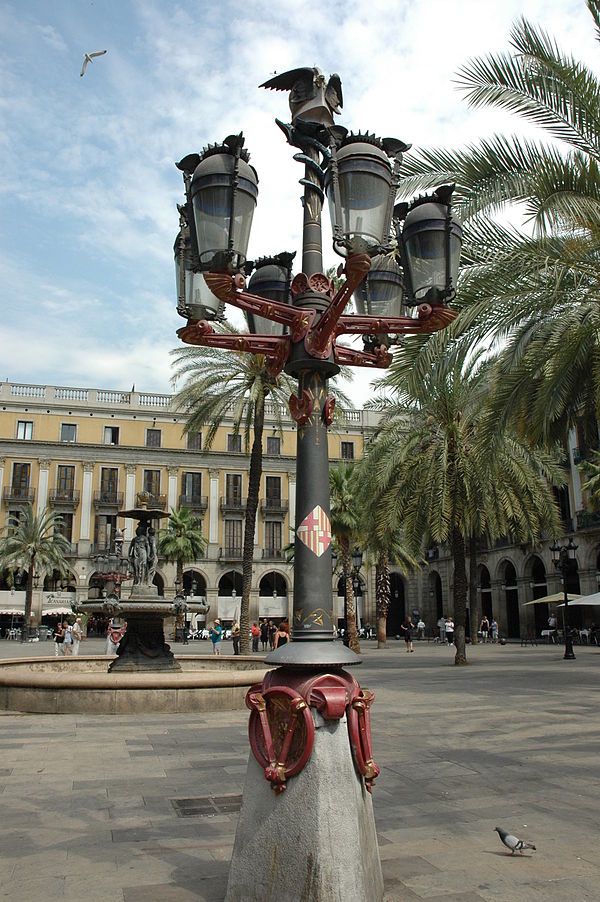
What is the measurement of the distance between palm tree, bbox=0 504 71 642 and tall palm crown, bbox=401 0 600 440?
3910 centimetres

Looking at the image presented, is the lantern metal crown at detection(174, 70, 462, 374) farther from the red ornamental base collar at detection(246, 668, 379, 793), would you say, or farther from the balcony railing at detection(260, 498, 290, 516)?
the balcony railing at detection(260, 498, 290, 516)

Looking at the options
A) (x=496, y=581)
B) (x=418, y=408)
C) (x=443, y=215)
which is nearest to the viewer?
(x=443, y=215)

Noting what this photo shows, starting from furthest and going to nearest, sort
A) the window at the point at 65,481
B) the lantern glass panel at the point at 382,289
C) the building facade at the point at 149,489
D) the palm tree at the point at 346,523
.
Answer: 1. the window at the point at 65,481
2. the building facade at the point at 149,489
3. the palm tree at the point at 346,523
4. the lantern glass panel at the point at 382,289

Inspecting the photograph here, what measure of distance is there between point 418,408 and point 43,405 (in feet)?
121

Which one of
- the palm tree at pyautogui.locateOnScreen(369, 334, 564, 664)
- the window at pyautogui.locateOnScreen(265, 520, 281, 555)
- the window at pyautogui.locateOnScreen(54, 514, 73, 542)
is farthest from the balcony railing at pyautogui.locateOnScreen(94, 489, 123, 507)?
the palm tree at pyautogui.locateOnScreen(369, 334, 564, 664)

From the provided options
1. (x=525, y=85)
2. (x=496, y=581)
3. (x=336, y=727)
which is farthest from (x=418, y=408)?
(x=496, y=581)

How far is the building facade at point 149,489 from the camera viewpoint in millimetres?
50062

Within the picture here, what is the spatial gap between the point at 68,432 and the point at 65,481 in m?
3.44

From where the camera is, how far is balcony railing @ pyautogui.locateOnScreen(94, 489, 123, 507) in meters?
51.5

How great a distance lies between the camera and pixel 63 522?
167 ft

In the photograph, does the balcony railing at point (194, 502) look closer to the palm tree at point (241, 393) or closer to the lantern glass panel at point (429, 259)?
the palm tree at point (241, 393)

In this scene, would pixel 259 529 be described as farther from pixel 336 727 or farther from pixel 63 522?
pixel 336 727

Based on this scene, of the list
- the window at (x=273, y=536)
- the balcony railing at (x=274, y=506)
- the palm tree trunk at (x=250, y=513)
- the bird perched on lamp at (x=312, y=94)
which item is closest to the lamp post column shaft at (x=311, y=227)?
the bird perched on lamp at (x=312, y=94)

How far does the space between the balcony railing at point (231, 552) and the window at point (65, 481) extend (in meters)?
11.3
